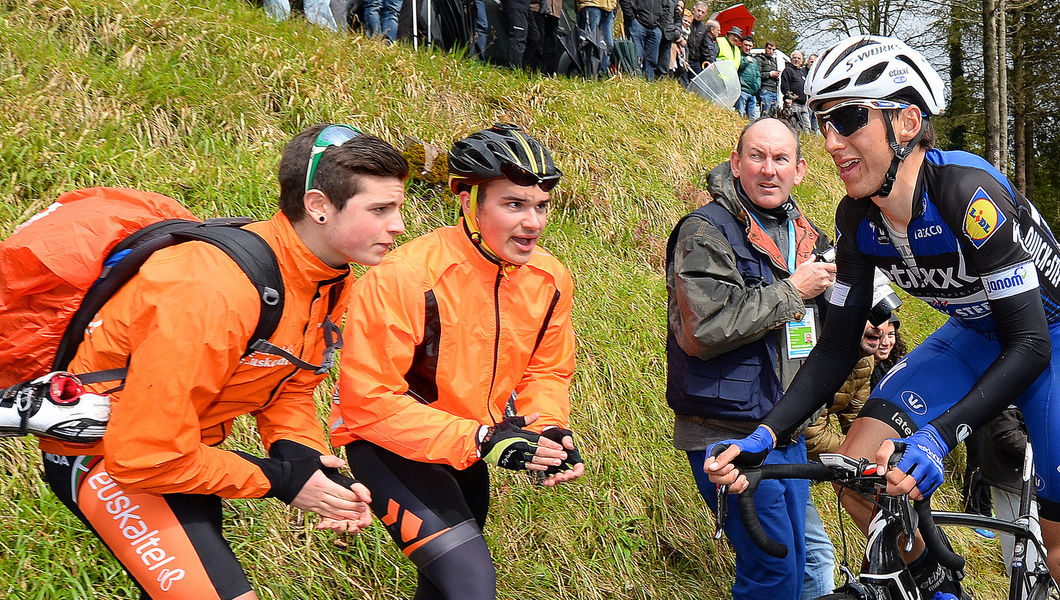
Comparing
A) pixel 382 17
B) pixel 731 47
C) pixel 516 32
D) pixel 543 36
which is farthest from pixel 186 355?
pixel 731 47

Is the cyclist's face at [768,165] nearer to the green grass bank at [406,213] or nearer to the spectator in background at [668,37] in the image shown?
the green grass bank at [406,213]

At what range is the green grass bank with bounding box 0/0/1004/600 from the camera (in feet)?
12.9

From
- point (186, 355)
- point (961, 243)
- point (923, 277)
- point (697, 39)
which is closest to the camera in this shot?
point (186, 355)

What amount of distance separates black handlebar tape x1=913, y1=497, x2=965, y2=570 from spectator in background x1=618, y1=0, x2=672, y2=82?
1013 cm

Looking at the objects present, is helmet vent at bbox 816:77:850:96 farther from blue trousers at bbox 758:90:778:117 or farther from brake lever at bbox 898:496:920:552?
blue trousers at bbox 758:90:778:117

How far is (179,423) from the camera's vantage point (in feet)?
7.52

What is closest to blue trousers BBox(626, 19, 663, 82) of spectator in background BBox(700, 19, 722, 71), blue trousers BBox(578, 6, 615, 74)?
blue trousers BBox(578, 6, 615, 74)

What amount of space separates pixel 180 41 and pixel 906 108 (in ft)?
18.2

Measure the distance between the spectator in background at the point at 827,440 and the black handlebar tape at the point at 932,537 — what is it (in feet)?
3.87

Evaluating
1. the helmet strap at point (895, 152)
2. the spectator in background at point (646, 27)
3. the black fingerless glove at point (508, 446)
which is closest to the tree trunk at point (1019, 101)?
the spectator in background at point (646, 27)

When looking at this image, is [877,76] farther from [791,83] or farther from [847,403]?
[791,83]

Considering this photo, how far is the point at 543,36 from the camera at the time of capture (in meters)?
10.1

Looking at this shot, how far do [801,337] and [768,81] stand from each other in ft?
46.6

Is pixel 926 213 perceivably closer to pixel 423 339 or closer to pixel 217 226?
pixel 423 339
